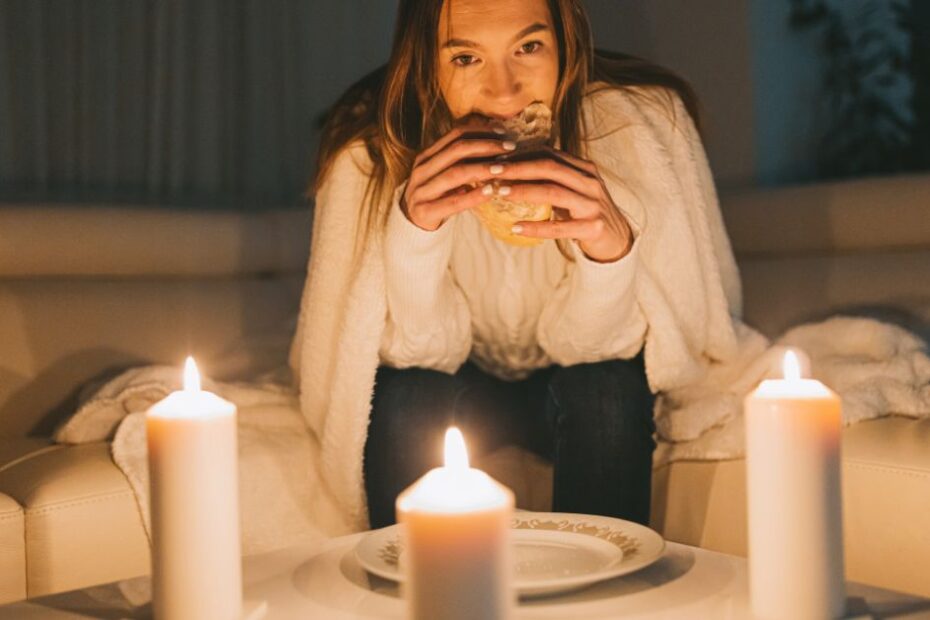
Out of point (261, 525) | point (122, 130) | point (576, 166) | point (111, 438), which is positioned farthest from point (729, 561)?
point (122, 130)

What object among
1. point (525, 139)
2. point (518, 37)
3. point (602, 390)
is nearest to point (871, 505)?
point (602, 390)

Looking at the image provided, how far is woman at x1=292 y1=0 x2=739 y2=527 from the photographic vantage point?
4.22ft

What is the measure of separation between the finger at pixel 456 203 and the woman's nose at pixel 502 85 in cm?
16

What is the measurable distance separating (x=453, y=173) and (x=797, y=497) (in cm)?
60

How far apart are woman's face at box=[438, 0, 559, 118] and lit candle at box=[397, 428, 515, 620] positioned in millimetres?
807

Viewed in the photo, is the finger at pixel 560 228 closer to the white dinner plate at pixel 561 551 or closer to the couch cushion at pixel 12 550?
the white dinner plate at pixel 561 551

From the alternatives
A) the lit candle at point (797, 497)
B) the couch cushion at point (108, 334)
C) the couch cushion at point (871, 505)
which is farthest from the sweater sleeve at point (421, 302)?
the lit candle at point (797, 497)

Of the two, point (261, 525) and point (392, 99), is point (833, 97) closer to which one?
point (392, 99)

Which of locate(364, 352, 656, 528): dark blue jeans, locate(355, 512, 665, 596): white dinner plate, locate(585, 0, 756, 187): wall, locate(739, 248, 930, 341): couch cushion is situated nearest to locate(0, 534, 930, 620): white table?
locate(355, 512, 665, 596): white dinner plate

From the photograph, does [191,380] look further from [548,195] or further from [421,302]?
[421,302]

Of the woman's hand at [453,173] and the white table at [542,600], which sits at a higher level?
the woman's hand at [453,173]

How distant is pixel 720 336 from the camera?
1528mm

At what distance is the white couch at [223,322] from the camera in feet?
4.14

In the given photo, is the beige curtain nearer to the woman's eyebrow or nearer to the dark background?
the dark background
